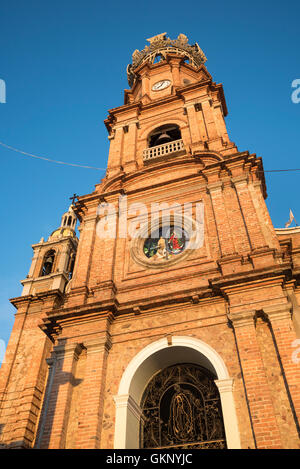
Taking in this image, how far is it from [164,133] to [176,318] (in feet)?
34.6

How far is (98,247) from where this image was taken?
14.0m

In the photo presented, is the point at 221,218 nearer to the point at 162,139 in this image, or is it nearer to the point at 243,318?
the point at 243,318

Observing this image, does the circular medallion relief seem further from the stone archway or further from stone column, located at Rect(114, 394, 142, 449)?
stone column, located at Rect(114, 394, 142, 449)

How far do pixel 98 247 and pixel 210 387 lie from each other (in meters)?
6.26

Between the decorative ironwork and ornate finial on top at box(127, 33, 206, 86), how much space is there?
20856 mm

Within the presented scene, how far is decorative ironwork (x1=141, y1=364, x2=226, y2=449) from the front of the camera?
9.35m

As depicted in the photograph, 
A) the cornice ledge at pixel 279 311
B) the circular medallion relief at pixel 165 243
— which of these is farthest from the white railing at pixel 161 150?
the cornice ledge at pixel 279 311

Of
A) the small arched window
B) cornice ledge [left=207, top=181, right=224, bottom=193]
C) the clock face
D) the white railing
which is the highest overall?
the clock face


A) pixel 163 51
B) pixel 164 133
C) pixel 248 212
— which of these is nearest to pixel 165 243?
pixel 248 212

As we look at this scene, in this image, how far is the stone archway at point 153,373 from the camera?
8863 mm

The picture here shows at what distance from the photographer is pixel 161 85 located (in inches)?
882

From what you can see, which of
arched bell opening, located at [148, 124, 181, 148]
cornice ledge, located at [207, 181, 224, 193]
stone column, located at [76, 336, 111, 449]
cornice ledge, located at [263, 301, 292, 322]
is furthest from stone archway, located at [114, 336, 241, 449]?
arched bell opening, located at [148, 124, 181, 148]

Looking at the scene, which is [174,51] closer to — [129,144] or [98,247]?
[129,144]

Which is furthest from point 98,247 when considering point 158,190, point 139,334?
point 139,334
